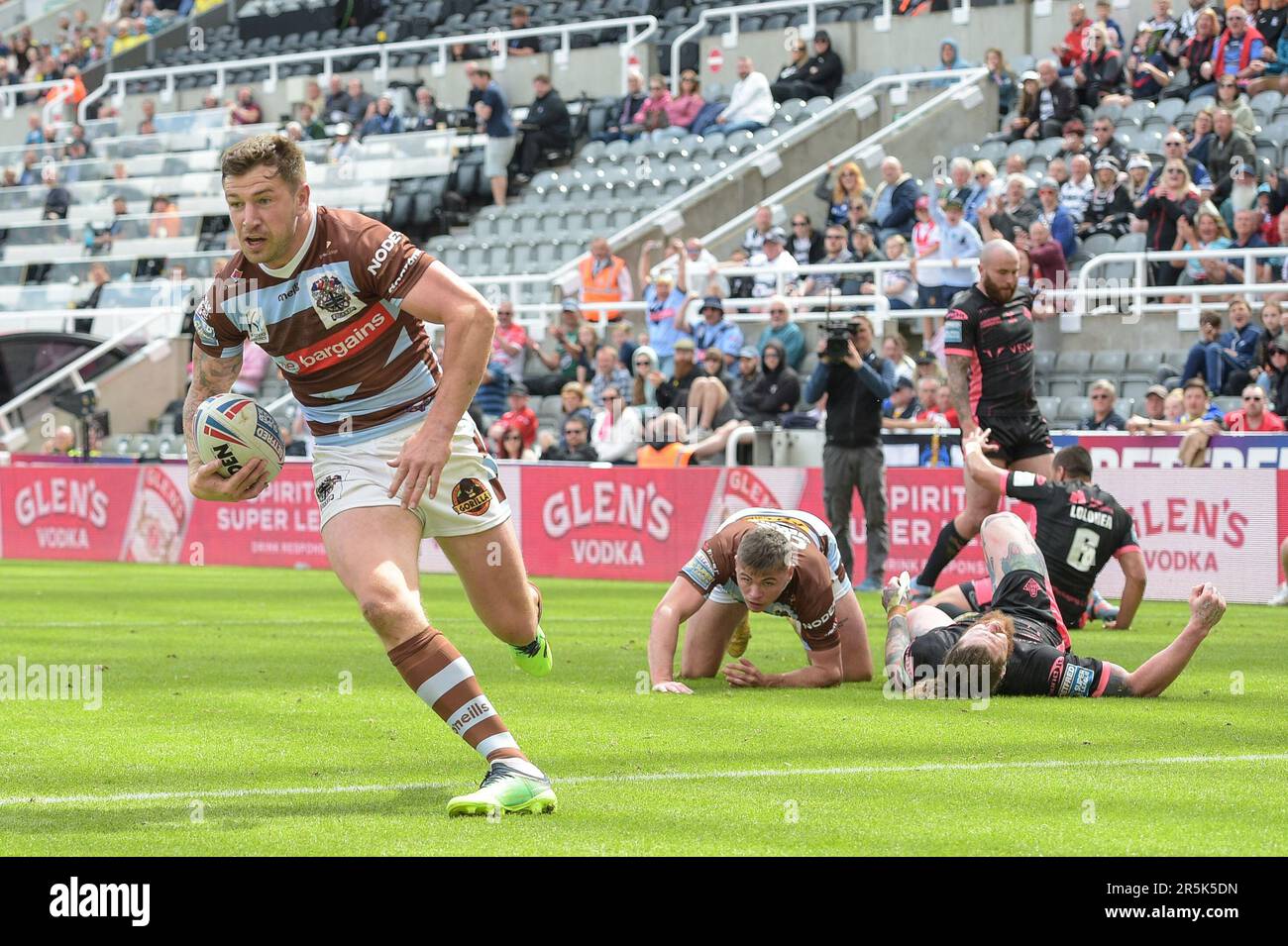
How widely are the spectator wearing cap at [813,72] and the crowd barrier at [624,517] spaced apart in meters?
10.8

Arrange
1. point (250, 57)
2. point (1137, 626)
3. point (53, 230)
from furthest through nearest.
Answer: point (250, 57)
point (53, 230)
point (1137, 626)

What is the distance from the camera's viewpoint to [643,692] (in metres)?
10.5

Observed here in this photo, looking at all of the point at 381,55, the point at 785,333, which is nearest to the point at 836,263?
the point at 785,333

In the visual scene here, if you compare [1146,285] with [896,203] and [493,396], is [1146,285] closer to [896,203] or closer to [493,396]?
[896,203]

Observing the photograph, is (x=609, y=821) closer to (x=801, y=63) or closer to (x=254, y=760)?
(x=254, y=760)

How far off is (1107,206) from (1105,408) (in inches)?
174

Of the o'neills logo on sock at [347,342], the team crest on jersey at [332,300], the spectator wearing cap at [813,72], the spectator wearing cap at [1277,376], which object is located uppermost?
the spectator wearing cap at [813,72]

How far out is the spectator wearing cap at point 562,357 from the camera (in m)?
24.9

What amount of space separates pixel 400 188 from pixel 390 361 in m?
26.6

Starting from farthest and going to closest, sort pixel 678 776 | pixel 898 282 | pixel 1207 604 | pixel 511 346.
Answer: pixel 511 346
pixel 898 282
pixel 1207 604
pixel 678 776

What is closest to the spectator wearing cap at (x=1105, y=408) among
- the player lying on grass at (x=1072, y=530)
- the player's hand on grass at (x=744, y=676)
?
the player lying on grass at (x=1072, y=530)

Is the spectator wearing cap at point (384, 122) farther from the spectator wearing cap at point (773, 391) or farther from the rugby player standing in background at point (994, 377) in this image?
the rugby player standing in background at point (994, 377)

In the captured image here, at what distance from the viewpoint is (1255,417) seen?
57.4ft

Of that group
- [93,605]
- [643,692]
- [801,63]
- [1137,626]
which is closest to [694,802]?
[643,692]
